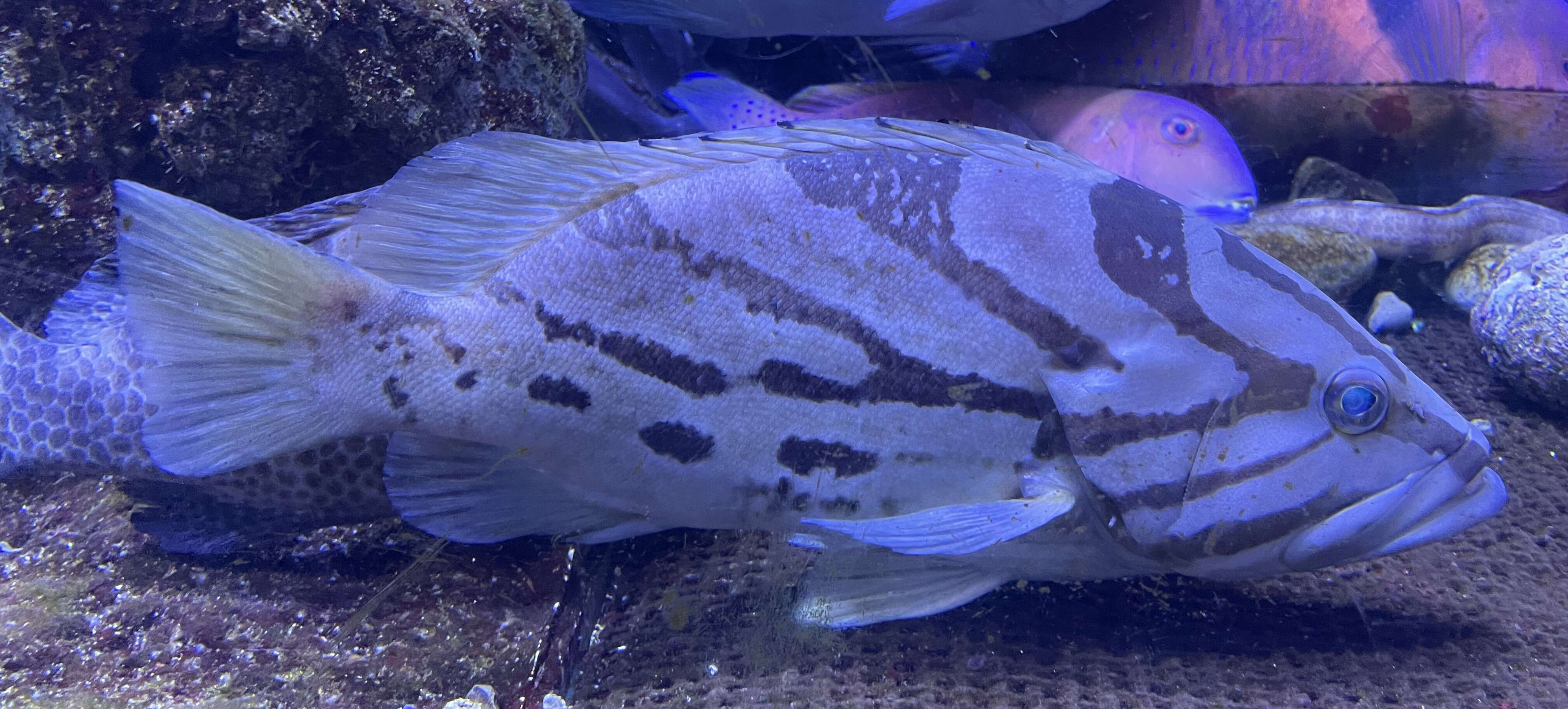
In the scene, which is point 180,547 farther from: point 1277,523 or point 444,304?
point 1277,523

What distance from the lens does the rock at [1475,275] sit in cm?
316

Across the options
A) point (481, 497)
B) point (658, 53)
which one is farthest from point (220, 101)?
point (658, 53)

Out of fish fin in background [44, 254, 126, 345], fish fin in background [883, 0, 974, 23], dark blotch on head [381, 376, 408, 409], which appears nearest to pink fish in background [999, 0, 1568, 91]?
fish fin in background [883, 0, 974, 23]

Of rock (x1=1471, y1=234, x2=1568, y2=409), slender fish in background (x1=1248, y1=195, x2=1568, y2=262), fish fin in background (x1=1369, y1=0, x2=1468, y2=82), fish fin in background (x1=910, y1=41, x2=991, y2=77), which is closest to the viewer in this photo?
rock (x1=1471, y1=234, x2=1568, y2=409)

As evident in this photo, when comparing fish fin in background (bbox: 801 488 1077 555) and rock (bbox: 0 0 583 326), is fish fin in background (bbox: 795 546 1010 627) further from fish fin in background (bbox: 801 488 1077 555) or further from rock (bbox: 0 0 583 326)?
rock (bbox: 0 0 583 326)

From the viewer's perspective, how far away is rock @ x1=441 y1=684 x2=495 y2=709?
1.76 metres

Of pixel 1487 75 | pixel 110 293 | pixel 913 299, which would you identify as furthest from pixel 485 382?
pixel 1487 75

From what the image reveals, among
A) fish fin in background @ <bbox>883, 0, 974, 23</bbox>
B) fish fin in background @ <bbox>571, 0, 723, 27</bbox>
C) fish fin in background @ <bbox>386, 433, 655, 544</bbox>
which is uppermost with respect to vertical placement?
fish fin in background @ <bbox>883, 0, 974, 23</bbox>

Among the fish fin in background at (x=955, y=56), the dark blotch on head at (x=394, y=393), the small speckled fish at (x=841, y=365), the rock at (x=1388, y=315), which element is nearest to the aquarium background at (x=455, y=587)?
the small speckled fish at (x=841, y=365)

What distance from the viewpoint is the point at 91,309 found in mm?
2207

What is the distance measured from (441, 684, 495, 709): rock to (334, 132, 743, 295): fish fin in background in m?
0.98

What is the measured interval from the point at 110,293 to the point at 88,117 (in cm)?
59

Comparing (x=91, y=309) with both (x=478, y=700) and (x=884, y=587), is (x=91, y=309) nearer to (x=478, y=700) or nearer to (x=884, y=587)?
(x=478, y=700)

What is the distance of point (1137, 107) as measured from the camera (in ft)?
10.6
